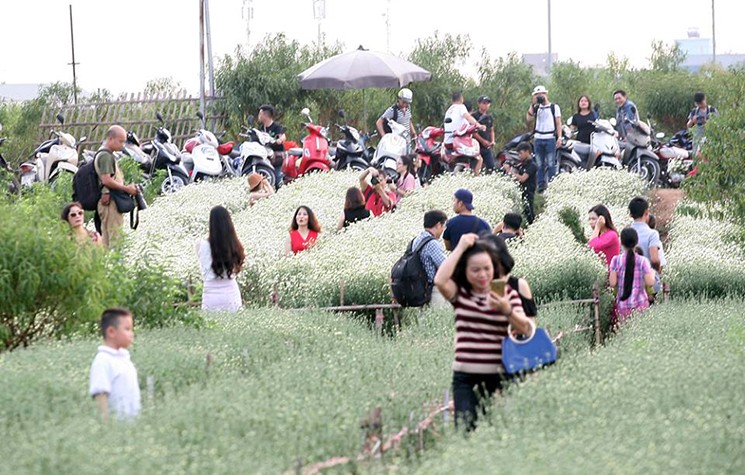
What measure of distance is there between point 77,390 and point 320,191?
15517 millimetres

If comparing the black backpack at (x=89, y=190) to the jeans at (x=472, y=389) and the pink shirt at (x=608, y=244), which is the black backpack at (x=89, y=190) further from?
the jeans at (x=472, y=389)

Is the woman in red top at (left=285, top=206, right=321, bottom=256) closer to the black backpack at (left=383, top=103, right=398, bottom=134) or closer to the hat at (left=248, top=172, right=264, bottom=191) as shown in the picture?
the hat at (left=248, top=172, right=264, bottom=191)

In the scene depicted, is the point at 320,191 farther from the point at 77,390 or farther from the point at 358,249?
the point at 77,390

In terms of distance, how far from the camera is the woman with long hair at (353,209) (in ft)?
66.4

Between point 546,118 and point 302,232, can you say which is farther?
point 546,118

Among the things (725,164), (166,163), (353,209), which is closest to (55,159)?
(166,163)

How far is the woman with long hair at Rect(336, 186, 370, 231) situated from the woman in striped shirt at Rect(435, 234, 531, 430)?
34.9ft

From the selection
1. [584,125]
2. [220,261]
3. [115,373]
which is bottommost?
[115,373]

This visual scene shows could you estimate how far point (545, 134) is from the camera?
25891 millimetres

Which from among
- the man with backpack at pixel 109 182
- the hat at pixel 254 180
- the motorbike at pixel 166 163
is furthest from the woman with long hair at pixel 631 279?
the motorbike at pixel 166 163

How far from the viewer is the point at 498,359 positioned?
9.56 metres

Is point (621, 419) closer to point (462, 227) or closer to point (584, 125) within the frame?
point (462, 227)

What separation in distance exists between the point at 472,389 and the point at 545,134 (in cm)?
1663

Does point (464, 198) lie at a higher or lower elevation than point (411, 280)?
higher
